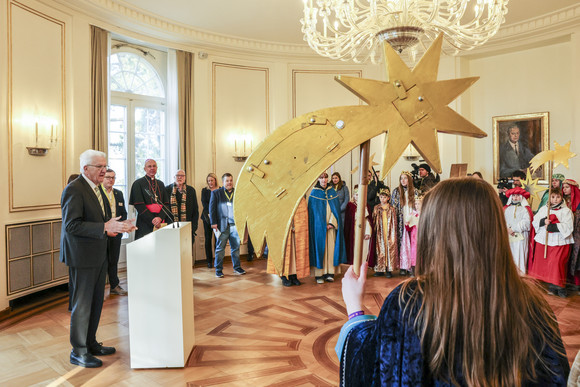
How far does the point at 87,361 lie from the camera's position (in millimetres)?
2973

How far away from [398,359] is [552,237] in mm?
4925

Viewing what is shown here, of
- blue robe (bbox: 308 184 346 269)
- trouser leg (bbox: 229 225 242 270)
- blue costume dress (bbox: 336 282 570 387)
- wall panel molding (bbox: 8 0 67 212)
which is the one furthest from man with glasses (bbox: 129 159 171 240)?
blue costume dress (bbox: 336 282 570 387)

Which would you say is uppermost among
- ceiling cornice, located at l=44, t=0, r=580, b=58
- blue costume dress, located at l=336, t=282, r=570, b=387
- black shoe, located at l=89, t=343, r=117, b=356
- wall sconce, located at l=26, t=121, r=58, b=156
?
ceiling cornice, located at l=44, t=0, r=580, b=58

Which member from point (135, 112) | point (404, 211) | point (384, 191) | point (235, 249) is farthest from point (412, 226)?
point (135, 112)

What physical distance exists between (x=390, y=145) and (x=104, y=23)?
5949 millimetres

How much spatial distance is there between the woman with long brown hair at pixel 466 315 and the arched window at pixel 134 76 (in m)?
6.42

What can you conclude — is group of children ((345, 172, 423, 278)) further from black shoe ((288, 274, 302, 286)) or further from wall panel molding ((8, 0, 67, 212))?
wall panel molding ((8, 0, 67, 212))

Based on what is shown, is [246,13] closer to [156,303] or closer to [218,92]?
[218,92]

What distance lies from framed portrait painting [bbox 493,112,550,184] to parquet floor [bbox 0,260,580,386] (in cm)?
308

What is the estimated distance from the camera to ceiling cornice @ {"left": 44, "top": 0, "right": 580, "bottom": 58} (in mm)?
5488

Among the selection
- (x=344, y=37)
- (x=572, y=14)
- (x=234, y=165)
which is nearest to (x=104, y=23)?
(x=234, y=165)

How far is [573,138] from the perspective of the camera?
20.9ft

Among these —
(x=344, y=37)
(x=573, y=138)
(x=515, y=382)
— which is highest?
(x=344, y=37)

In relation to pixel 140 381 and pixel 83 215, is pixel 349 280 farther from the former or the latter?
pixel 83 215
